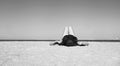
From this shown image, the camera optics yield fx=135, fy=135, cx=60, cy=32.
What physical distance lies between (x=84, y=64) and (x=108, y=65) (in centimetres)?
22

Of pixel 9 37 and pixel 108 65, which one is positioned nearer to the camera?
pixel 108 65

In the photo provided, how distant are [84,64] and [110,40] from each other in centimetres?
326

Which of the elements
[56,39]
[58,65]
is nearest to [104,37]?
[56,39]

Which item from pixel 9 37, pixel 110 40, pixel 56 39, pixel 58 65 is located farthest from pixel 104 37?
pixel 58 65

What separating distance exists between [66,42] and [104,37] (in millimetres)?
1792

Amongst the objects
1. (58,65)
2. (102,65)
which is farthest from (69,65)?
(102,65)

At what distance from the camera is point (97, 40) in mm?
4297

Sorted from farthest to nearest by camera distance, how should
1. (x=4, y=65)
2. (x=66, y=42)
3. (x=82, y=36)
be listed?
(x=82, y=36) < (x=66, y=42) < (x=4, y=65)

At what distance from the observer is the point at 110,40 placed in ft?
14.1

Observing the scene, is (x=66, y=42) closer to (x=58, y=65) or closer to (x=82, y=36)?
(x=82, y=36)

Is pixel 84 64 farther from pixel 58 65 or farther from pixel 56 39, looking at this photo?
pixel 56 39

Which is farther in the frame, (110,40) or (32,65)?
(110,40)

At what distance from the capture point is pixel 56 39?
4.30 m

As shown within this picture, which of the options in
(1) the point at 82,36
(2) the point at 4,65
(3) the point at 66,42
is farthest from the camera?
(1) the point at 82,36
